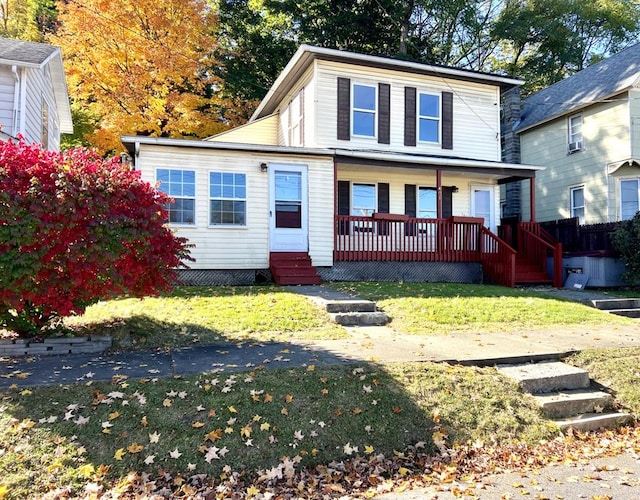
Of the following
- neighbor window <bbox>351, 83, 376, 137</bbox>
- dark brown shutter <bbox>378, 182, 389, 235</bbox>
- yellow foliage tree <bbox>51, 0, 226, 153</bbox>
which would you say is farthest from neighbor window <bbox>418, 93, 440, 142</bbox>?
yellow foliage tree <bbox>51, 0, 226, 153</bbox>

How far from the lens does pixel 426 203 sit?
51.4 ft

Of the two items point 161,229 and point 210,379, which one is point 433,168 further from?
point 210,379

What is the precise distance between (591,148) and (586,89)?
267 cm

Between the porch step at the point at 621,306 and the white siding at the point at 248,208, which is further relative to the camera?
the white siding at the point at 248,208

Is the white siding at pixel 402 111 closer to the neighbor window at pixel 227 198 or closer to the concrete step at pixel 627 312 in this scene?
the neighbor window at pixel 227 198

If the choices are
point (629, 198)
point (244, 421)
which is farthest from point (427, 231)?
point (244, 421)

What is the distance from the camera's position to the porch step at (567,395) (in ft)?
15.8

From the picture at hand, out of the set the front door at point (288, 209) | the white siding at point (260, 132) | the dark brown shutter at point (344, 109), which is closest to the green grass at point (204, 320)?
the front door at point (288, 209)

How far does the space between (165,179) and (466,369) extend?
352 inches

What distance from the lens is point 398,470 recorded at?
3820 mm

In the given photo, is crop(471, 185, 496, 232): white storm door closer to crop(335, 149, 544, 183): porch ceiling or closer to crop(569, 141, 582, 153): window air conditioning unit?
crop(335, 149, 544, 183): porch ceiling

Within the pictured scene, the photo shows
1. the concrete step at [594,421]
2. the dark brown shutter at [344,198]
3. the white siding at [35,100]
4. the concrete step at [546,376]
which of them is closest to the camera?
the concrete step at [594,421]

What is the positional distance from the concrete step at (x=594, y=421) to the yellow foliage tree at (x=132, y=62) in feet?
61.4

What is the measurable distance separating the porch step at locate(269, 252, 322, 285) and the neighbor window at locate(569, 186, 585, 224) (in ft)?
39.7
